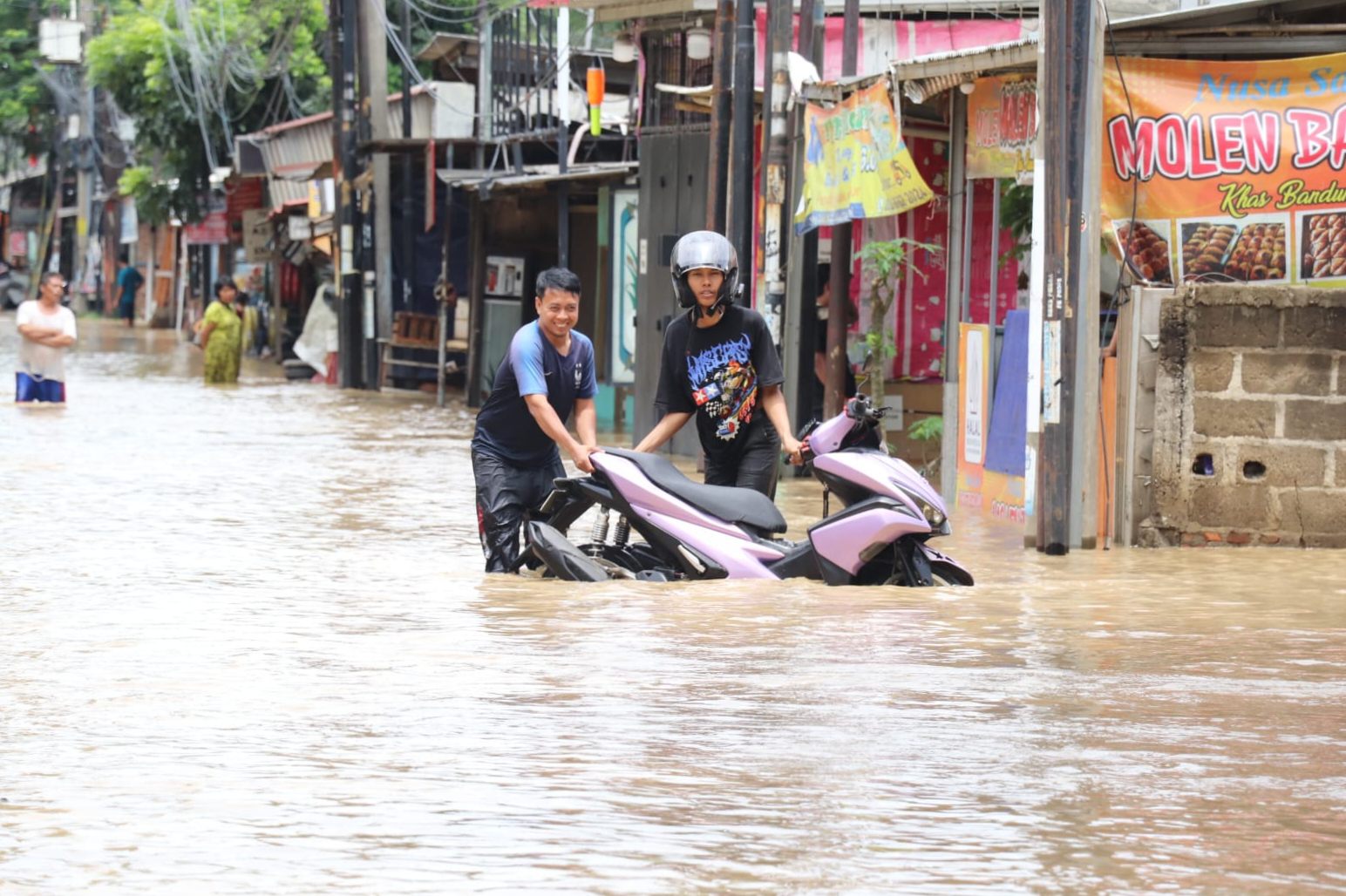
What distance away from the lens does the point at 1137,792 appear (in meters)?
5.40

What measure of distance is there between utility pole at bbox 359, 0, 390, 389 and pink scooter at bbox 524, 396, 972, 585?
58.5 ft

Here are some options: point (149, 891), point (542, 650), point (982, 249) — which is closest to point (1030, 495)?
point (982, 249)

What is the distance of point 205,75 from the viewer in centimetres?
3581

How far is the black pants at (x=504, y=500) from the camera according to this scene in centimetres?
957

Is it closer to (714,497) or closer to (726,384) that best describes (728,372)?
(726,384)

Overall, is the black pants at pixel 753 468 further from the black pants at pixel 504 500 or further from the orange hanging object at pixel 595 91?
the orange hanging object at pixel 595 91

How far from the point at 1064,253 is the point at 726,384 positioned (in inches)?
89.7

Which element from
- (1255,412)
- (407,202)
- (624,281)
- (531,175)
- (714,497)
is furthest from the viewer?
(407,202)

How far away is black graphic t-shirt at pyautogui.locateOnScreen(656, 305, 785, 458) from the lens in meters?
9.40

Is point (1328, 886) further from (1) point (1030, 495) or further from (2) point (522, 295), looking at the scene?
(2) point (522, 295)

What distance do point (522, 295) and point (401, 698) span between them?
57.5ft

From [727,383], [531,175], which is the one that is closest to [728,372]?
[727,383]

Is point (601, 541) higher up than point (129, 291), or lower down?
lower down

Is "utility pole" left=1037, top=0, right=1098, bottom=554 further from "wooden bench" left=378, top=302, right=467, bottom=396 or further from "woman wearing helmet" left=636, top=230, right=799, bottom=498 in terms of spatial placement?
"wooden bench" left=378, top=302, right=467, bottom=396
